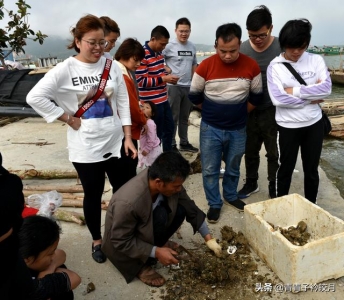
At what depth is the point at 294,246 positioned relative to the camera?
7.23ft

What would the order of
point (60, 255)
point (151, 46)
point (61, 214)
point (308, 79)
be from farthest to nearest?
point (151, 46) < point (61, 214) < point (308, 79) < point (60, 255)

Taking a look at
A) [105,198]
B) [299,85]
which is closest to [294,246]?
[299,85]

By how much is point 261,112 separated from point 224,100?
24.2 inches

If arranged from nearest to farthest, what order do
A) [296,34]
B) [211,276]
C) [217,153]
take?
[211,276] < [296,34] < [217,153]

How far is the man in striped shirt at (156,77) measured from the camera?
4238 millimetres

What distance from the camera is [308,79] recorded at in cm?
282

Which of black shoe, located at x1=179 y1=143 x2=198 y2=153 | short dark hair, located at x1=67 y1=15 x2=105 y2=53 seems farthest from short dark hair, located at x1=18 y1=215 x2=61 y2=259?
black shoe, located at x1=179 y1=143 x2=198 y2=153

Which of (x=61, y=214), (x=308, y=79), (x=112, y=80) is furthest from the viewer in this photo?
(x=61, y=214)

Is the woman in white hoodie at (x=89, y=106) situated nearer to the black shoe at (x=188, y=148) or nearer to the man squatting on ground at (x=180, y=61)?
the man squatting on ground at (x=180, y=61)

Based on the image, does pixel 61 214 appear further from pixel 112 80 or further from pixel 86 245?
pixel 112 80

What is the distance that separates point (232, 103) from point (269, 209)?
1013mm

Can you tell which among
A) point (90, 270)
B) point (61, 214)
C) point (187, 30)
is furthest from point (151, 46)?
point (90, 270)

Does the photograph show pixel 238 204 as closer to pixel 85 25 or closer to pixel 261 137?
pixel 261 137

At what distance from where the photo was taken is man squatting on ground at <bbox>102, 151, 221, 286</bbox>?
2.16m
